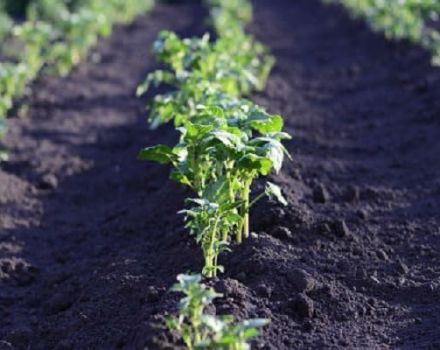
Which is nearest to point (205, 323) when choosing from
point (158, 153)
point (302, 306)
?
point (302, 306)

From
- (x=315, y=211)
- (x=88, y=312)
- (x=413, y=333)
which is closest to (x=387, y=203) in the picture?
(x=315, y=211)

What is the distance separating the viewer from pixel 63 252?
6.46m

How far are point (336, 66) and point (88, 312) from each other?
347 inches

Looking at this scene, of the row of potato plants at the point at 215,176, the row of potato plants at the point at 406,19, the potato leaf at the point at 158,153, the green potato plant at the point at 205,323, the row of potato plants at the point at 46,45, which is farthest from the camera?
the row of potato plants at the point at 406,19

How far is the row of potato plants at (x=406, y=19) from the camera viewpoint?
12.1 metres

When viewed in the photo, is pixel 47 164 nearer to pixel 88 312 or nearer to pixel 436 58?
pixel 88 312

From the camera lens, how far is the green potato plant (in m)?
3.51

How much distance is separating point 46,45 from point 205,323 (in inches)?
381

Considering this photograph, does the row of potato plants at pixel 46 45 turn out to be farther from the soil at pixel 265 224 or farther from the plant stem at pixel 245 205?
the plant stem at pixel 245 205

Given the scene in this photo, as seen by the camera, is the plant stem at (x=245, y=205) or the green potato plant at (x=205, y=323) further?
the plant stem at (x=245, y=205)

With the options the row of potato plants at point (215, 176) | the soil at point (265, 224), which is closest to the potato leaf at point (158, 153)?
the row of potato plants at point (215, 176)

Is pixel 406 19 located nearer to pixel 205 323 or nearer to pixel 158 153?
pixel 158 153

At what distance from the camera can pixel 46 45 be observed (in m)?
12.7

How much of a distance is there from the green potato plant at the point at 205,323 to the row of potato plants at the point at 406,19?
315 inches
